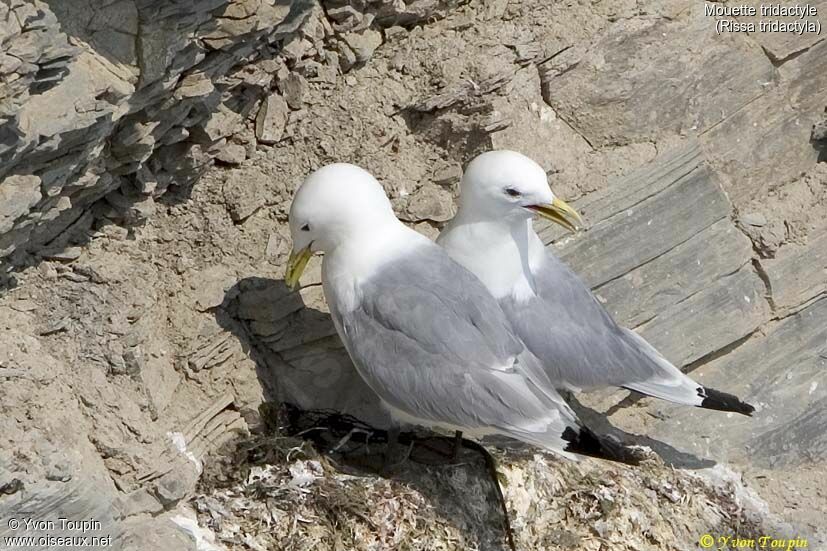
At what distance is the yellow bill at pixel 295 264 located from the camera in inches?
193

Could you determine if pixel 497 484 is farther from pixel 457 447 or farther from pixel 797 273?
pixel 797 273

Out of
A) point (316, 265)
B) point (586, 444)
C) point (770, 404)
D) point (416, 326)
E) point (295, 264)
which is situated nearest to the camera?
point (586, 444)

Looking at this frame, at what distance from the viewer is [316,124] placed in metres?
5.29

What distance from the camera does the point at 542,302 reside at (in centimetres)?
505

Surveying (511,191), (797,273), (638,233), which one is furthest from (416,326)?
(797,273)

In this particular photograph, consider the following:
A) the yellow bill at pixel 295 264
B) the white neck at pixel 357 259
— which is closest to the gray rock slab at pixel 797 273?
the white neck at pixel 357 259

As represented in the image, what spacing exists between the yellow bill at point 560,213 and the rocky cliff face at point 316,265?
554mm

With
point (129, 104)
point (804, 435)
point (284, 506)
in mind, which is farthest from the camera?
point (804, 435)

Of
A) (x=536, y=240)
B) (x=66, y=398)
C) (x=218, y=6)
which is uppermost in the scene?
(x=218, y=6)

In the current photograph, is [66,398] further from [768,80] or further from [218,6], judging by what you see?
[768,80]

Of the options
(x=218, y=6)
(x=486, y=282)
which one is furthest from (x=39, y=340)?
(x=486, y=282)

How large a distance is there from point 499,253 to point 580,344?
46cm

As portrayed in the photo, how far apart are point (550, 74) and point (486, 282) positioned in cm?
106

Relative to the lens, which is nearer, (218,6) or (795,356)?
(218,6)
